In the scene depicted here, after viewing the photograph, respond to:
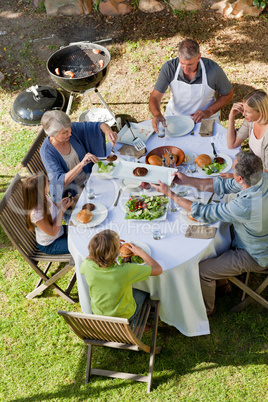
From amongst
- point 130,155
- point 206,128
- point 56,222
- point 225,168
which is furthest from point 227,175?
point 56,222

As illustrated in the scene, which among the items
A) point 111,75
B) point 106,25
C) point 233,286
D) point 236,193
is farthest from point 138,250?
point 106,25

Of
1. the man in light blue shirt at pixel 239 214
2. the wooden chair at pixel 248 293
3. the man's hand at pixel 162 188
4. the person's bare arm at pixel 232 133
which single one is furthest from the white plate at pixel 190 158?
the wooden chair at pixel 248 293

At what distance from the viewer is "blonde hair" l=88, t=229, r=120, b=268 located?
107 inches

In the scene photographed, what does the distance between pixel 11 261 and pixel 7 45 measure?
5.59 m

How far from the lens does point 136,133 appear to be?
14.0 feet

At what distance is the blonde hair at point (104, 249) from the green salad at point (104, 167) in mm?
1219

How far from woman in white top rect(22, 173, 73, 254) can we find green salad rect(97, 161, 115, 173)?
0.44 metres

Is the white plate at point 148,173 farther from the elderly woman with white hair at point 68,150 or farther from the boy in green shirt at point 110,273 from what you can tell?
the boy in green shirt at point 110,273

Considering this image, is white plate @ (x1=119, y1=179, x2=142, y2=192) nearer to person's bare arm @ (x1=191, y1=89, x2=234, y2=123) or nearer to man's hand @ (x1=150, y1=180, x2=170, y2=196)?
man's hand @ (x1=150, y1=180, x2=170, y2=196)

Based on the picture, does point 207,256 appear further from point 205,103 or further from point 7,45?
point 7,45

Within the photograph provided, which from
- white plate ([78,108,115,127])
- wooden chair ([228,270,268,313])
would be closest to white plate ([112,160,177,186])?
wooden chair ([228,270,268,313])

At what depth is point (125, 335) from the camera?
2848mm

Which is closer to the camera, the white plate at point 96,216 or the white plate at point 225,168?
the white plate at point 96,216

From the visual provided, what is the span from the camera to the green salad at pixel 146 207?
11.1 ft
